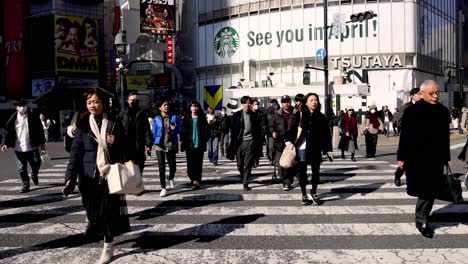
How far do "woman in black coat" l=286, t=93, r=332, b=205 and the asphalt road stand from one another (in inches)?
14.7

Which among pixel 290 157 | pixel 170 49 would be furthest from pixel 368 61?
pixel 290 157

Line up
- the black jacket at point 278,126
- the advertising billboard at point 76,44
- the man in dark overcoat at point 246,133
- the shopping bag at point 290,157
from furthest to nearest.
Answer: the advertising billboard at point 76,44
the black jacket at point 278,126
the man in dark overcoat at point 246,133
the shopping bag at point 290,157

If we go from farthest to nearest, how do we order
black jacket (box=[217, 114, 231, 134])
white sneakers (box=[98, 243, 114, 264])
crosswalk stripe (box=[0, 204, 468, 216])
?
black jacket (box=[217, 114, 231, 134])
crosswalk stripe (box=[0, 204, 468, 216])
white sneakers (box=[98, 243, 114, 264])

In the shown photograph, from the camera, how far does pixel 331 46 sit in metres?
45.4

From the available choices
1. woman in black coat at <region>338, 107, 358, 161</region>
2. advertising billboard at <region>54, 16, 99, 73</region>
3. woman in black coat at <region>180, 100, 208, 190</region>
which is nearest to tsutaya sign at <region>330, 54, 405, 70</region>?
advertising billboard at <region>54, 16, 99, 73</region>

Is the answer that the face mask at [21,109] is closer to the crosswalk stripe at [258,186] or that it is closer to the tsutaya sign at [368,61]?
the crosswalk stripe at [258,186]

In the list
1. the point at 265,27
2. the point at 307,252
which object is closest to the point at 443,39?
the point at 265,27

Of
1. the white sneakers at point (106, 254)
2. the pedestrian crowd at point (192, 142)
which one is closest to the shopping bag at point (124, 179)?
the pedestrian crowd at point (192, 142)

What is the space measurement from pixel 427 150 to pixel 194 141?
16.1 ft

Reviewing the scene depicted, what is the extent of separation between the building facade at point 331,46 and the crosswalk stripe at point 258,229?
29187 mm

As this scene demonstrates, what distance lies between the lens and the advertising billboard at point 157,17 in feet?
161

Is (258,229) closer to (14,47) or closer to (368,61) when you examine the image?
(368,61)

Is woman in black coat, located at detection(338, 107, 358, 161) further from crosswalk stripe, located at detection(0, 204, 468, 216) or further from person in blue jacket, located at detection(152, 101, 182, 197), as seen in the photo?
crosswalk stripe, located at detection(0, 204, 468, 216)

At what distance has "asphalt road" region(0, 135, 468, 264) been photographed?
4742mm
